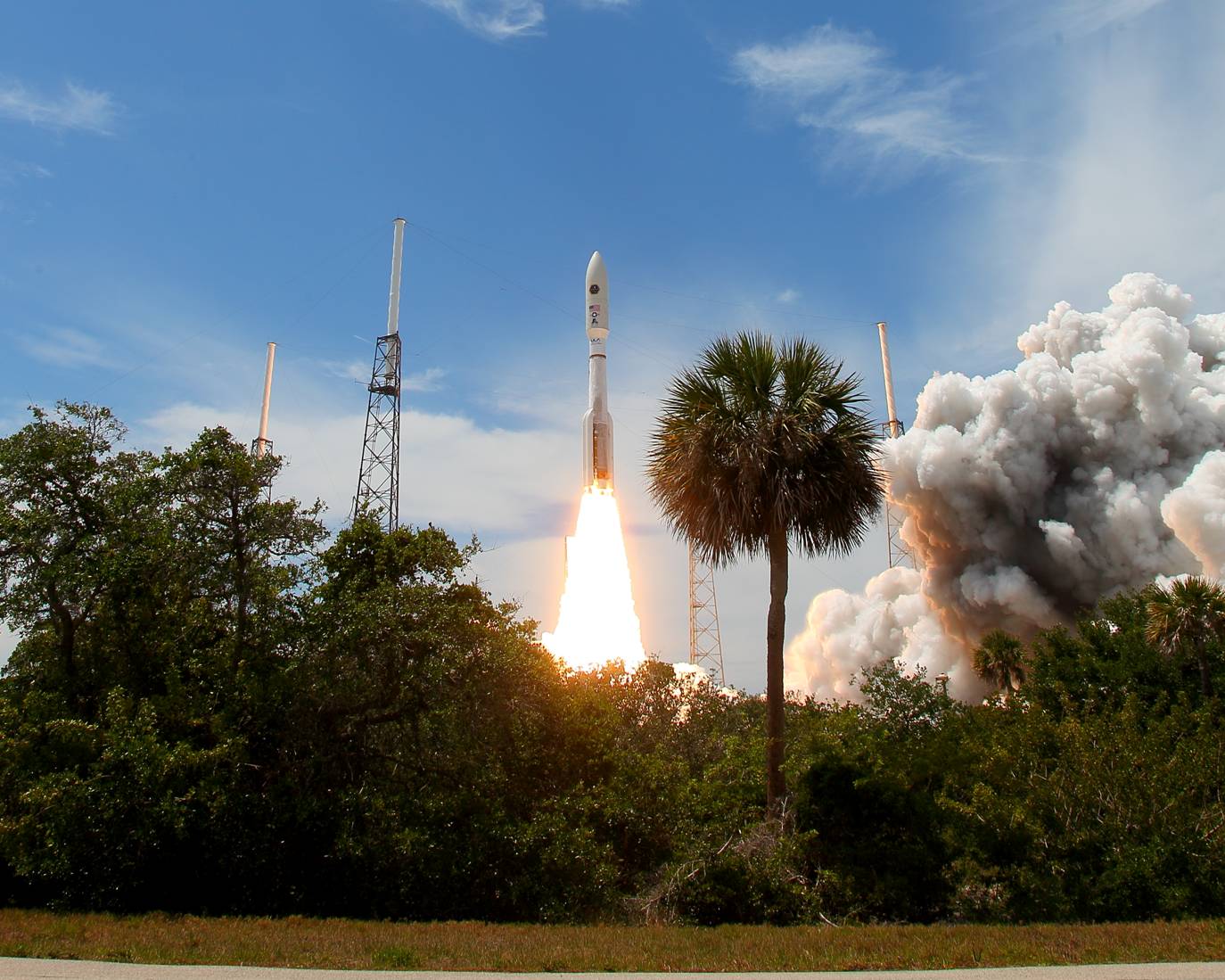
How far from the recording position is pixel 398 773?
1648 cm

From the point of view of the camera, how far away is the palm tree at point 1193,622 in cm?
2652

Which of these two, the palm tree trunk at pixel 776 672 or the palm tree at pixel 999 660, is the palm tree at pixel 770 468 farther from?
the palm tree at pixel 999 660

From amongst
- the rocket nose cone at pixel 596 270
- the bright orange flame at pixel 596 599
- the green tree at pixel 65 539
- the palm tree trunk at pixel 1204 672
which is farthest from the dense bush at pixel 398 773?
the rocket nose cone at pixel 596 270

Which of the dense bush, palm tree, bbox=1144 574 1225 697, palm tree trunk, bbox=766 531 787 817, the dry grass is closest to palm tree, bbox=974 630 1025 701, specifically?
palm tree, bbox=1144 574 1225 697

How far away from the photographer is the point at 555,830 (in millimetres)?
15391

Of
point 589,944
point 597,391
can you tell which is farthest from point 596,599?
point 589,944

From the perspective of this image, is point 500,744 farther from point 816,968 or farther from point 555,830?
point 816,968

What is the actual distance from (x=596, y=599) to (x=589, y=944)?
2458 cm

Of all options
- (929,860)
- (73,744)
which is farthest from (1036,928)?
(73,744)

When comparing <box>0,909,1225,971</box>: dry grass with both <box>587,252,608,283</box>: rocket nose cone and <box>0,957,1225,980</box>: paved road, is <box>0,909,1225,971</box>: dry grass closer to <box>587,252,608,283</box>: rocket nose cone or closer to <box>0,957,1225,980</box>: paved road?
<box>0,957,1225,980</box>: paved road

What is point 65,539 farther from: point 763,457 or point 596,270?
point 596,270

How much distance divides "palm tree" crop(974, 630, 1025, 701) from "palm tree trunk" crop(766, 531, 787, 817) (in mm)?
23790

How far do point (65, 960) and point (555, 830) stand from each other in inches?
285

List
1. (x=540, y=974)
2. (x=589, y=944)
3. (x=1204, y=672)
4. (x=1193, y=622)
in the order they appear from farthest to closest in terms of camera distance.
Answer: (x=1193, y=622) < (x=1204, y=672) < (x=589, y=944) < (x=540, y=974)
